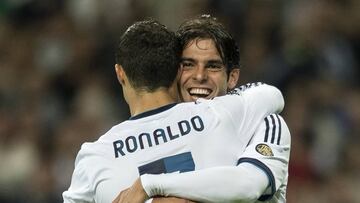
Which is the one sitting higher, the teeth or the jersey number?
the teeth

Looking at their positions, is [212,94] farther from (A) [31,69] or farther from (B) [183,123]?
(A) [31,69]

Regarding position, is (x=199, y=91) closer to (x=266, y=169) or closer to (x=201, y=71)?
(x=201, y=71)

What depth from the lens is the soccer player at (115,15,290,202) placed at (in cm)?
446

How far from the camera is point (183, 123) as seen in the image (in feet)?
15.1

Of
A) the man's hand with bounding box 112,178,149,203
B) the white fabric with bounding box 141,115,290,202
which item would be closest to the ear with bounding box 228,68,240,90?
the white fabric with bounding box 141,115,290,202

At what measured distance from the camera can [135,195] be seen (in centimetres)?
446

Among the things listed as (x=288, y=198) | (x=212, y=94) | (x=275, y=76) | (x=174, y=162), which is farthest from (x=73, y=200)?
(x=275, y=76)

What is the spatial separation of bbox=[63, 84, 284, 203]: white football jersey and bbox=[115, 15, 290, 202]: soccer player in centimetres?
7

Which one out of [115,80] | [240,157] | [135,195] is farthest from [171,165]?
[115,80]

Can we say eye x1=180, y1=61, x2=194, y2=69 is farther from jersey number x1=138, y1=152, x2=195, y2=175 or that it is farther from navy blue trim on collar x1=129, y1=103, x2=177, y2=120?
jersey number x1=138, y1=152, x2=195, y2=175

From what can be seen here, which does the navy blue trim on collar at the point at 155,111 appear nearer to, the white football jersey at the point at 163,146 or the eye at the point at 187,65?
the white football jersey at the point at 163,146

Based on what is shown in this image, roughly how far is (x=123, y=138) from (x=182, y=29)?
79 cm

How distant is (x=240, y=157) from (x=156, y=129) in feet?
1.18

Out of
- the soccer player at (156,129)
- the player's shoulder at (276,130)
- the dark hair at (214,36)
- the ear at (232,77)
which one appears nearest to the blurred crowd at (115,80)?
the ear at (232,77)
